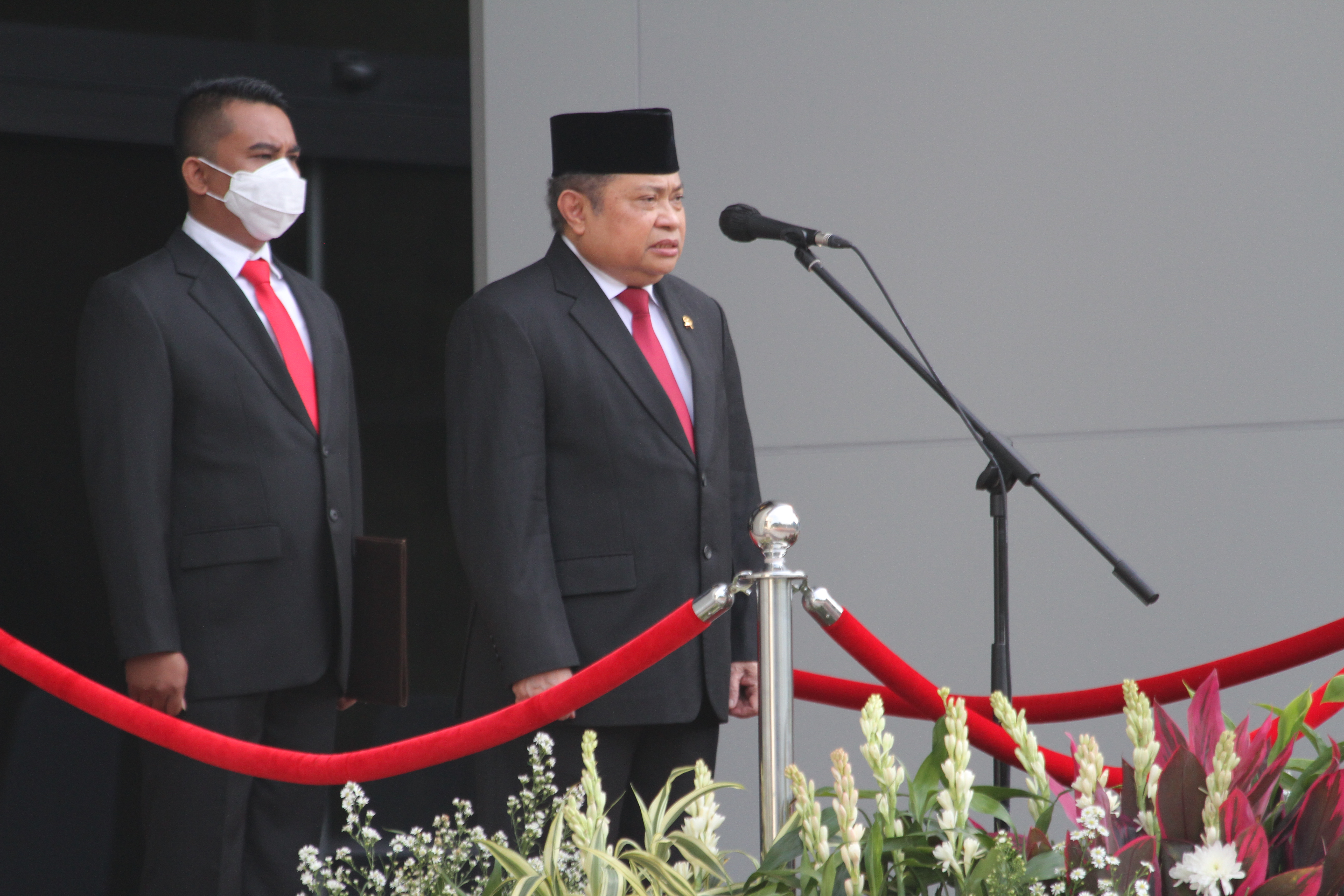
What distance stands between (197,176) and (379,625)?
33.0 inches

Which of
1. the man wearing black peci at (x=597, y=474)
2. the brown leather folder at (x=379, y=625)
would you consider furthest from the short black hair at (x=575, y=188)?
the brown leather folder at (x=379, y=625)

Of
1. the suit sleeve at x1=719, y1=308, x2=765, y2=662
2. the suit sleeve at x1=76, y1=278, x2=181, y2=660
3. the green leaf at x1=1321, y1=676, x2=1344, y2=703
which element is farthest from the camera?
the suit sleeve at x1=719, y1=308, x2=765, y2=662

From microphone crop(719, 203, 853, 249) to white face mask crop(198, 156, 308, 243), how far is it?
2.53 feet

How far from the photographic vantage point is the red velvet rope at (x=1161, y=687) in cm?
217

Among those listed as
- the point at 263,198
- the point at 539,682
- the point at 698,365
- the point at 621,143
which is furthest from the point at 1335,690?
the point at 263,198

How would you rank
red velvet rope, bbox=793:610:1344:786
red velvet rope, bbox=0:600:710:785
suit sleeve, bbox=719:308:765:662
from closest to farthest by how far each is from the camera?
red velvet rope, bbox=0:600:710:785 → red velvet rope, bbox=793:610:1344:786 → suit sleeve, bbox=719:308:765:662

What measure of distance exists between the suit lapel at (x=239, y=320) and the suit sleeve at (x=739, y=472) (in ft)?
2.34

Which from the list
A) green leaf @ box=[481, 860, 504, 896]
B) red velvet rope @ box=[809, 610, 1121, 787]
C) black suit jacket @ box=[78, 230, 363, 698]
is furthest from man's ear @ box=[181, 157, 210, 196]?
green leaf @ box=[481, 860, 504, 896]

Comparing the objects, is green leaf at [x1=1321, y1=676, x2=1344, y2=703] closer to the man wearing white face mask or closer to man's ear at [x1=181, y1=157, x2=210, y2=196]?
the man wearing white face mask

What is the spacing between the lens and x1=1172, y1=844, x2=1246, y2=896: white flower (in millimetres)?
963

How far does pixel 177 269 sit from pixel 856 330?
155cm

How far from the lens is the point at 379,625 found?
2.45m

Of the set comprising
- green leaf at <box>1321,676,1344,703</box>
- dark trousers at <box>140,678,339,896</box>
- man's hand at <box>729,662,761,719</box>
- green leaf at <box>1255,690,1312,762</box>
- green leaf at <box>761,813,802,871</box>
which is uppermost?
green leaf at <box>1321,676,1344,703</box>

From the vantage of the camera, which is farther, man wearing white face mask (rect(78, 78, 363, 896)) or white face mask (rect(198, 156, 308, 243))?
white face mask (rect(198, 156, 308, 243))
